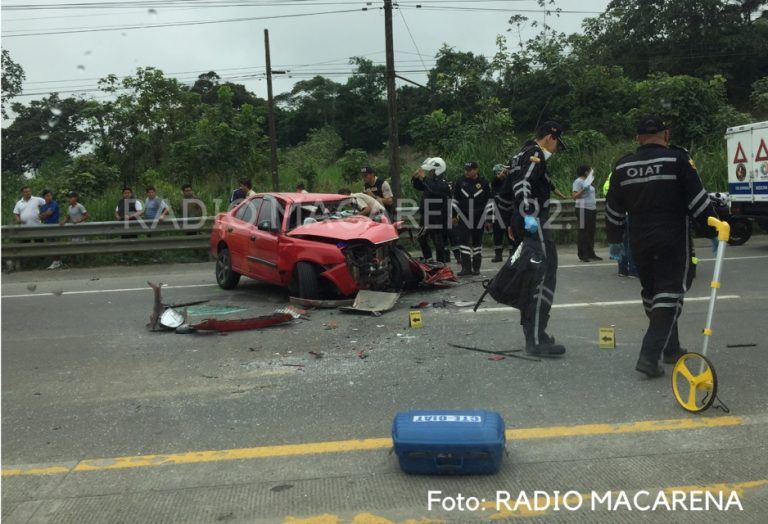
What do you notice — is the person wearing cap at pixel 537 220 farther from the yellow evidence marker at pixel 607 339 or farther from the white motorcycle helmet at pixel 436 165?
the white motorcycle helmet at pixel 436 165

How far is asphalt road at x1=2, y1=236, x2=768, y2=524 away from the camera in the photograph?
360cm

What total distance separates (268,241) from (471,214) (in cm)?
342

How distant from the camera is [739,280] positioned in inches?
387

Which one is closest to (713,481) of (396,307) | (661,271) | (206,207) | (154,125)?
(661,271)

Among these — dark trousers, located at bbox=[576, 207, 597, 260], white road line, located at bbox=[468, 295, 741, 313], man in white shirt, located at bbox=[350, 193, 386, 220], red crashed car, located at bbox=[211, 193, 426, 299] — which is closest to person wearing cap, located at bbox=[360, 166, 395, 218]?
man in white shirt, located at bbox=[350, 193, 386, 220]

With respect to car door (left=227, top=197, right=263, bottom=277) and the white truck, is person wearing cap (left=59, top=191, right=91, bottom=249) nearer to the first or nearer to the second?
car door (left=227, top=197, right=263, bottom=277)

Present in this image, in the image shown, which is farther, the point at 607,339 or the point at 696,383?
the point at 607,339

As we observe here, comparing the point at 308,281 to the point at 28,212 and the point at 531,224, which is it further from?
the point at 28,212

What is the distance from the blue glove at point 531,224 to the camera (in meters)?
5.81

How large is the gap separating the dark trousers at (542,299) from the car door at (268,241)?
13.6 feet

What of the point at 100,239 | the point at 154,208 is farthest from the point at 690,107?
the point at 100,239

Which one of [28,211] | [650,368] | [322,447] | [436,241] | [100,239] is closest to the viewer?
[322,447]

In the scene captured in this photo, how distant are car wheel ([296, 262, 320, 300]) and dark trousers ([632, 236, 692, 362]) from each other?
440cm

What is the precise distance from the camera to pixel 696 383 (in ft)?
15.0
